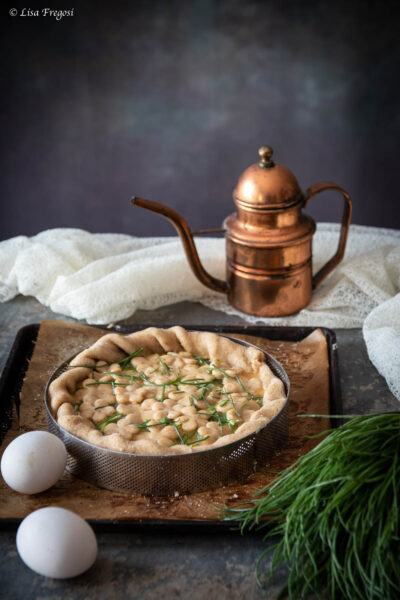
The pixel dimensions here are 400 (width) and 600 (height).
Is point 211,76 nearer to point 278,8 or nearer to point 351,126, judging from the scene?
point 278,8

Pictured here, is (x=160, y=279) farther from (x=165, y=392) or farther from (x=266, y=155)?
(x=165, y=392)

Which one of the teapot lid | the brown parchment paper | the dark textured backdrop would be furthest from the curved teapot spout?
the dark textured backdrop

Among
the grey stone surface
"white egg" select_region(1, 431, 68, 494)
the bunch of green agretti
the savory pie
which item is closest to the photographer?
the bunch of green agretti

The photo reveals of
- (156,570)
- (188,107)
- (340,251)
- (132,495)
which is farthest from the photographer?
(188,107)

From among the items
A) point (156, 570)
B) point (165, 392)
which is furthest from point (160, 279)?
point (156, 570)

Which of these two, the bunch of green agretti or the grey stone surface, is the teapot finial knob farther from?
the grey stone surface

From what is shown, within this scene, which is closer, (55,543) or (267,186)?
(55,543)

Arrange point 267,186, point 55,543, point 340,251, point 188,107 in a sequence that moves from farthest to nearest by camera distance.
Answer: point 188,107
point 340,251
point 267,186
point 55,543
